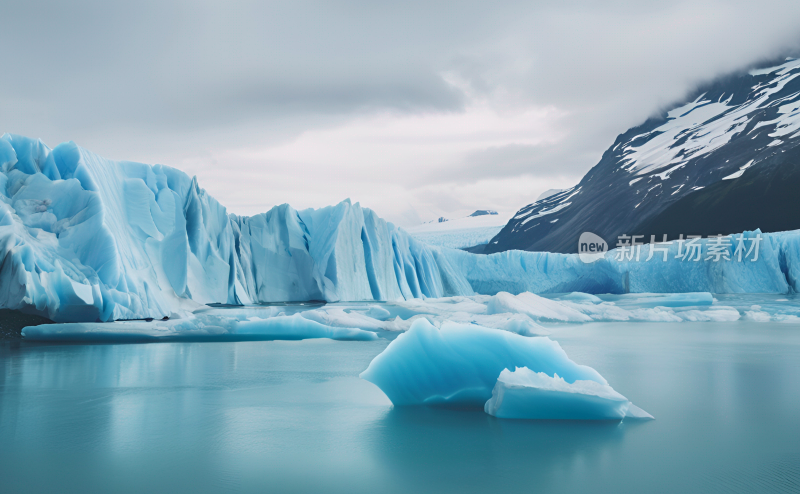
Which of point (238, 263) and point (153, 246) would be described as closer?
point (153, 246)

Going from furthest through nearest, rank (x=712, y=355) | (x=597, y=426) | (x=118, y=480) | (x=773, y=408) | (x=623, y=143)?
(x=623, y=143) → (x=712, y=355) → (x=773, y=408) → (x=597, y=426) → (x=118, y=480)

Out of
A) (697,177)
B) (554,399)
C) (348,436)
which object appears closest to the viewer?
(348,436)

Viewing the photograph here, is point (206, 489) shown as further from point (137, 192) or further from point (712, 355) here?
point (137, 192)

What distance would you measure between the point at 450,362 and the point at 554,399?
0.73 meters

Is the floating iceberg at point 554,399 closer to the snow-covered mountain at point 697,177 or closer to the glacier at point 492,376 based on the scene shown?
the glacier at point 492,376

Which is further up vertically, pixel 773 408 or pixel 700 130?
pixel 700 130

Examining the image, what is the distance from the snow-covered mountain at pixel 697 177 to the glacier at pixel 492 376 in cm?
3334

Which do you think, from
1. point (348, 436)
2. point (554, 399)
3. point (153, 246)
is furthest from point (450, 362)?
point (153, 246)

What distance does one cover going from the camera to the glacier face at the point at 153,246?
25.4 feet

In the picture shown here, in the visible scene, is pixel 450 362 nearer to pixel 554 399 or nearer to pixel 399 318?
pixel 554 399

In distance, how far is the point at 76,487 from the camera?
2197 mm

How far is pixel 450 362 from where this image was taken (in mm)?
3641

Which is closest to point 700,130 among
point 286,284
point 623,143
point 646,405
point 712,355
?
point 623,143

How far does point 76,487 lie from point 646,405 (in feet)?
10.7
